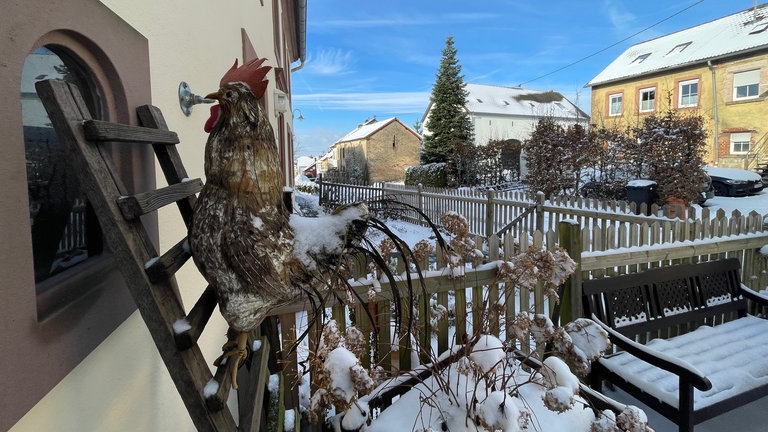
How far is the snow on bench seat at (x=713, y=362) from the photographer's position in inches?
93.9

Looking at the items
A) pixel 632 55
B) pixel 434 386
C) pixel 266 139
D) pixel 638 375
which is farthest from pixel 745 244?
pixel 632 55

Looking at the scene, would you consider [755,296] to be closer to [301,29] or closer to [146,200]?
[146,200]

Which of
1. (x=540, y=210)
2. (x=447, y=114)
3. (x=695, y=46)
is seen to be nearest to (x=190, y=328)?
(x=540, y=210)

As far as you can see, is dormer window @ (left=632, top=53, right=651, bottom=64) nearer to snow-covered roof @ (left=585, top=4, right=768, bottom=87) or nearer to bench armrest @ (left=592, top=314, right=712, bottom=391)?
snow-covered roof @ (left=585, top=4, right=768, bottom=87)

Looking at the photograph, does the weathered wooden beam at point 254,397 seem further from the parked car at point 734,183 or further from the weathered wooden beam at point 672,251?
the parked car at point 734,183

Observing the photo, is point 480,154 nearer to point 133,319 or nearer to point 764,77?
point 764,77

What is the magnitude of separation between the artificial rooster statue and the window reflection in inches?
12.0

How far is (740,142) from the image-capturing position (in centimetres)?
1920

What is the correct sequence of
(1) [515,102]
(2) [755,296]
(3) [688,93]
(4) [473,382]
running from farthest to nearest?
1. (1) [515,102]
2. (3) [688,93]
3. (2) [755,296]
4. (4) [473,382]

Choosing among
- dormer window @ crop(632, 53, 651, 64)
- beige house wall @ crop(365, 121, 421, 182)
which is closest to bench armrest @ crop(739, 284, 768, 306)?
dormer window @ crop(632, 53, 651, 64)

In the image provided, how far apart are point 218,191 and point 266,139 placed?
0.68ft

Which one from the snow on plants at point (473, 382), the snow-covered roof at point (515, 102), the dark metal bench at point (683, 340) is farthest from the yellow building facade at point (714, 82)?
the snow on plants at point (473, 382)

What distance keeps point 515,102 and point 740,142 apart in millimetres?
19421

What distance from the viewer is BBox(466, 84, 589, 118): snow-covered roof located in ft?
113
